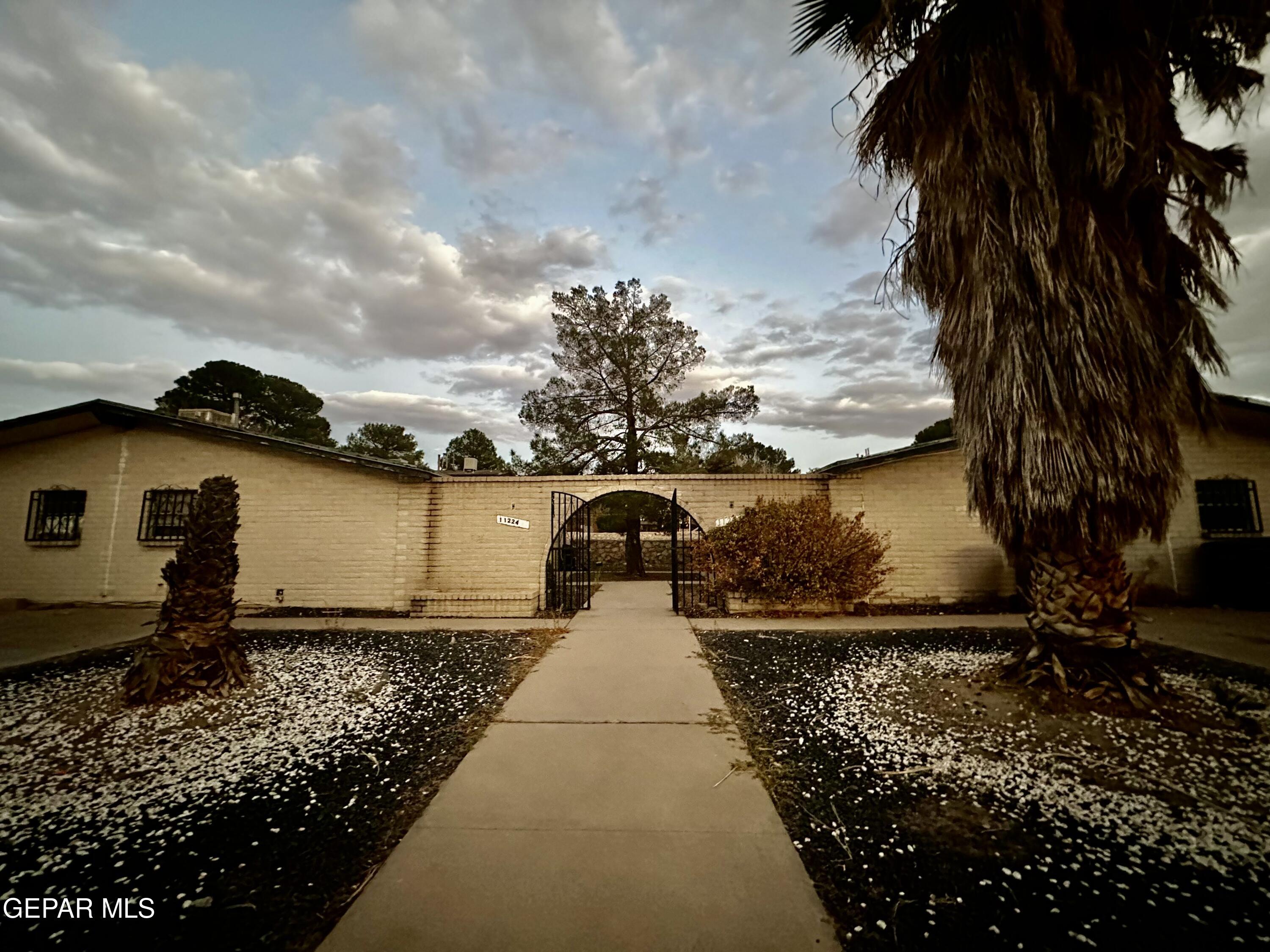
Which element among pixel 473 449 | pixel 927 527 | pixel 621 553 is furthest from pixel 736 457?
pixel 473 449

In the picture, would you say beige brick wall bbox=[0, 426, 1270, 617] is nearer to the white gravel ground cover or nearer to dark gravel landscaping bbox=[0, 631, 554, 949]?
dark gravel landscaping bbox=[0, 631, 554, 949]

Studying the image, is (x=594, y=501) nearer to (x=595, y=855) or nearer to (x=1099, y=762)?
(x=595, y=855)

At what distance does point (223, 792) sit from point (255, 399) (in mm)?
38461

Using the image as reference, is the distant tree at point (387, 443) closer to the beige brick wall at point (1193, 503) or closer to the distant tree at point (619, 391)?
the distant tree at point (619, 391)

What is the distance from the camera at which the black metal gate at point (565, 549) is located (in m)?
9.05

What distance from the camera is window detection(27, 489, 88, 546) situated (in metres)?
9.45

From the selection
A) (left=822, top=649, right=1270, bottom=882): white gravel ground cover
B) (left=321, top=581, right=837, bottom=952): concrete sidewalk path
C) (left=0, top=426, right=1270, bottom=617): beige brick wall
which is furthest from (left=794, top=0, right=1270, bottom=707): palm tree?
(left=0, top=426, right=1270, bottom=617): beige brick wall

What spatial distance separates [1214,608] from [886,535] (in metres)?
5.69

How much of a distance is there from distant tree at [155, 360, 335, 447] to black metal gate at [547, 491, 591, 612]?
28414mm

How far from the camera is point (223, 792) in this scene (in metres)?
2.85

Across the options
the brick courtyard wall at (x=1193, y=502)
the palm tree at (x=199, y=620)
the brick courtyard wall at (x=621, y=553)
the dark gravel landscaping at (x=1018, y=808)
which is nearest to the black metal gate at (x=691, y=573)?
the dark gravel landscaping at (x=1018, y=808)

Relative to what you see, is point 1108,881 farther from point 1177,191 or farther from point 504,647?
point 504,647

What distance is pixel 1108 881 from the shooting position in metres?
2.09

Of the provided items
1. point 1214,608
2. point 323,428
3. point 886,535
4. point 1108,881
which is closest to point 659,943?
point 1108,881
